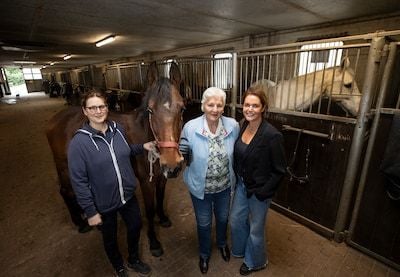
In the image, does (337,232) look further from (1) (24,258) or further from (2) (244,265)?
(1) (24,258)

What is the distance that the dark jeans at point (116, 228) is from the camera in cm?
156

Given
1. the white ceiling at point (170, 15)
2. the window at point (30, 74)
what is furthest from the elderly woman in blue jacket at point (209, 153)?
the window at point (30, 74)

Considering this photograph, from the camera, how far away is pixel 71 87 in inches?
559

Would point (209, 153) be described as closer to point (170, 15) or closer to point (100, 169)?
point (100, 169)

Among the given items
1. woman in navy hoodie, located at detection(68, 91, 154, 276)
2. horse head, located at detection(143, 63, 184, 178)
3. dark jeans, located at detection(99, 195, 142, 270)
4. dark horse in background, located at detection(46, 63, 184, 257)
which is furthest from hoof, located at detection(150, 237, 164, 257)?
horse head, located at detection(143, 63, 184, 178)

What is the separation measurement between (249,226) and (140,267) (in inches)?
41.0

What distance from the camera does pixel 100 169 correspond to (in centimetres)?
141

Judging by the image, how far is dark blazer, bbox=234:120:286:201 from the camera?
4.83ft

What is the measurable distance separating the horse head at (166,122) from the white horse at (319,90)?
97cm

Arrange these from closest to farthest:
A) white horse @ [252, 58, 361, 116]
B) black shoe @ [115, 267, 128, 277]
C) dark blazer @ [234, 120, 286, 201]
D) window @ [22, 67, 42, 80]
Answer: dark blazer @ [234, 120, 286, 201], black shoe @ [115, 267, 128, 277], white horse @ [252, 58, 361, 116], window @ [22, 67, 42, 80]

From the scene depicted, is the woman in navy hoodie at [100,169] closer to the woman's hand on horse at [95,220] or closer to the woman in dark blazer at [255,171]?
the woman's hand on horse at [95,220]

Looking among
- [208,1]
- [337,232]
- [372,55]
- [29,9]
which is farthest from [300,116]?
[29,9]

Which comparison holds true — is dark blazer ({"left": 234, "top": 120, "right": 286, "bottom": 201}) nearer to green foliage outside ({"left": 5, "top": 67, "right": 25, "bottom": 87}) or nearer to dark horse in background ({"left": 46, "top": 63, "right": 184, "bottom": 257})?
dark horse in background ({"left": 46, "top": 63, "right": 184, "bottom": 257})

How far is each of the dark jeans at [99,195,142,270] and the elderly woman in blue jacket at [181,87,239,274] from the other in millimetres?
493
